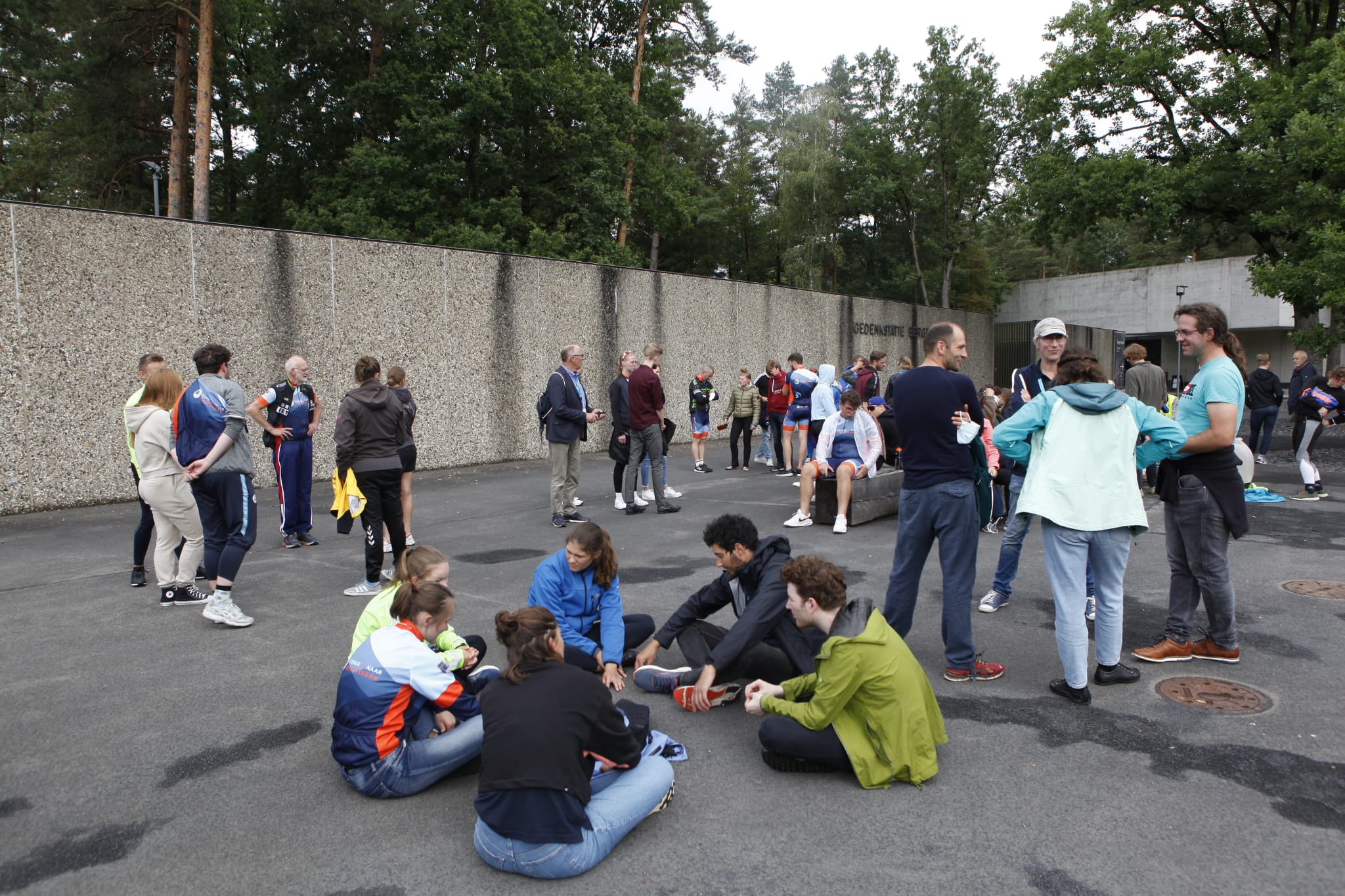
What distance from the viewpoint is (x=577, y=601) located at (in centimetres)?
461

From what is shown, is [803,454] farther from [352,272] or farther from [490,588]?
[352,272]

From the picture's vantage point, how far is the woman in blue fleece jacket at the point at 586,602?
450cm

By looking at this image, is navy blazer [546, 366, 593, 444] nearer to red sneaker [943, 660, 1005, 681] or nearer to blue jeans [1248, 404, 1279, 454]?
red sneaker [943, 660, 1005, 681]

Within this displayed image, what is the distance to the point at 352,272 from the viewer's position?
1330 centimetres

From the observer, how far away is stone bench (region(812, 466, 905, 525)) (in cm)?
921

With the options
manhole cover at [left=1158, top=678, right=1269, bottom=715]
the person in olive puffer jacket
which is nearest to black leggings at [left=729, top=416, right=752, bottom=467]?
the person in olive puffer jacket

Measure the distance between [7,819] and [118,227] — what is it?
31.7 feet

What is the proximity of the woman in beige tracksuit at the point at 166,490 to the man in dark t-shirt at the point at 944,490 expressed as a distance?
4989 millimetres

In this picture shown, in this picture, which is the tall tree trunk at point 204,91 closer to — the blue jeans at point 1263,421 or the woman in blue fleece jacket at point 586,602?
the woman in blue fleece jacket at point 586,602

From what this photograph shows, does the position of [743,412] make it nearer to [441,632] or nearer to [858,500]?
[858,500]

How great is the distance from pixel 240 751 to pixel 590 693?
2054 mm

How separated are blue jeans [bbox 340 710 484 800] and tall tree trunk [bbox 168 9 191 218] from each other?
21.6 m

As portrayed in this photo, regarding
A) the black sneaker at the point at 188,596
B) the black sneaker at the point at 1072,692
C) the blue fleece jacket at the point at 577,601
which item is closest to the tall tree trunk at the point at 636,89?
the black sneaker at the point at 188,596

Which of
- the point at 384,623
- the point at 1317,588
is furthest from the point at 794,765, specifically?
the point at 1317,588
